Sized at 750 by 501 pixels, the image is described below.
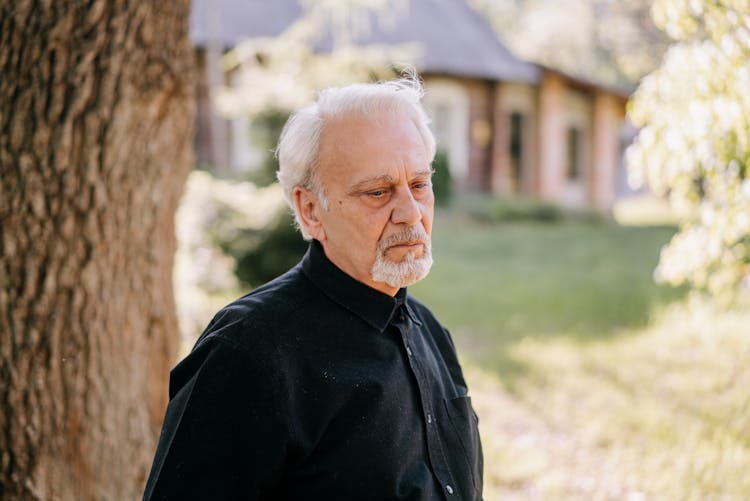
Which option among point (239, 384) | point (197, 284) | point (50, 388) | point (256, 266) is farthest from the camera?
point (197, 284)

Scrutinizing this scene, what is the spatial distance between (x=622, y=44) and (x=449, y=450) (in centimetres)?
3963

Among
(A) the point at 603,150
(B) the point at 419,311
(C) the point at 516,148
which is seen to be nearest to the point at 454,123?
(C) the point at 516,148

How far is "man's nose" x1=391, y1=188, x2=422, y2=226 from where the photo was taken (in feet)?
6.48

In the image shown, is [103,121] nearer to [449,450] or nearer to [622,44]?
[449,450]

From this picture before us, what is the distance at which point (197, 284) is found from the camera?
8367 millimetres

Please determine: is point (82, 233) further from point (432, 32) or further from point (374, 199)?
point (432, 32)

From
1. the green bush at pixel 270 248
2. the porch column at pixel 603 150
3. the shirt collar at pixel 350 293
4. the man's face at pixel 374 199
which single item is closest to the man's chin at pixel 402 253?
the man's face at pixel 374 199

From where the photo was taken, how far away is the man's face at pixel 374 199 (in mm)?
1948

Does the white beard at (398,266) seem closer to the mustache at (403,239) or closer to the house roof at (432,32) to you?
the mustache at (403,239)

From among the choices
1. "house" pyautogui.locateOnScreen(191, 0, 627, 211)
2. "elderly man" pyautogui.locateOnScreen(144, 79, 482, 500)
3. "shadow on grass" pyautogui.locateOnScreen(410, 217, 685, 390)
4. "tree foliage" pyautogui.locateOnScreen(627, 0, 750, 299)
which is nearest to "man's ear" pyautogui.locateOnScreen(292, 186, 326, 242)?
"elderly man" pyautogui.locateOnScreen(144, 79, 482, 500)

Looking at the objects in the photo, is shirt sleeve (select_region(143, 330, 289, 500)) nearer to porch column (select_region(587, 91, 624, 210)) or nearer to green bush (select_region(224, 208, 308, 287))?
green bush (select_region(224, 208, 308, 287))

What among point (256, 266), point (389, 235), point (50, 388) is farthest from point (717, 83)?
point (256, 266)

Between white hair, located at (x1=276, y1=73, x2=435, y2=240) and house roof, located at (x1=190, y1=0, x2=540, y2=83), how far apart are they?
12.4m

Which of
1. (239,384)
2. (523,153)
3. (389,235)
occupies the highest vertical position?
(523,153)
